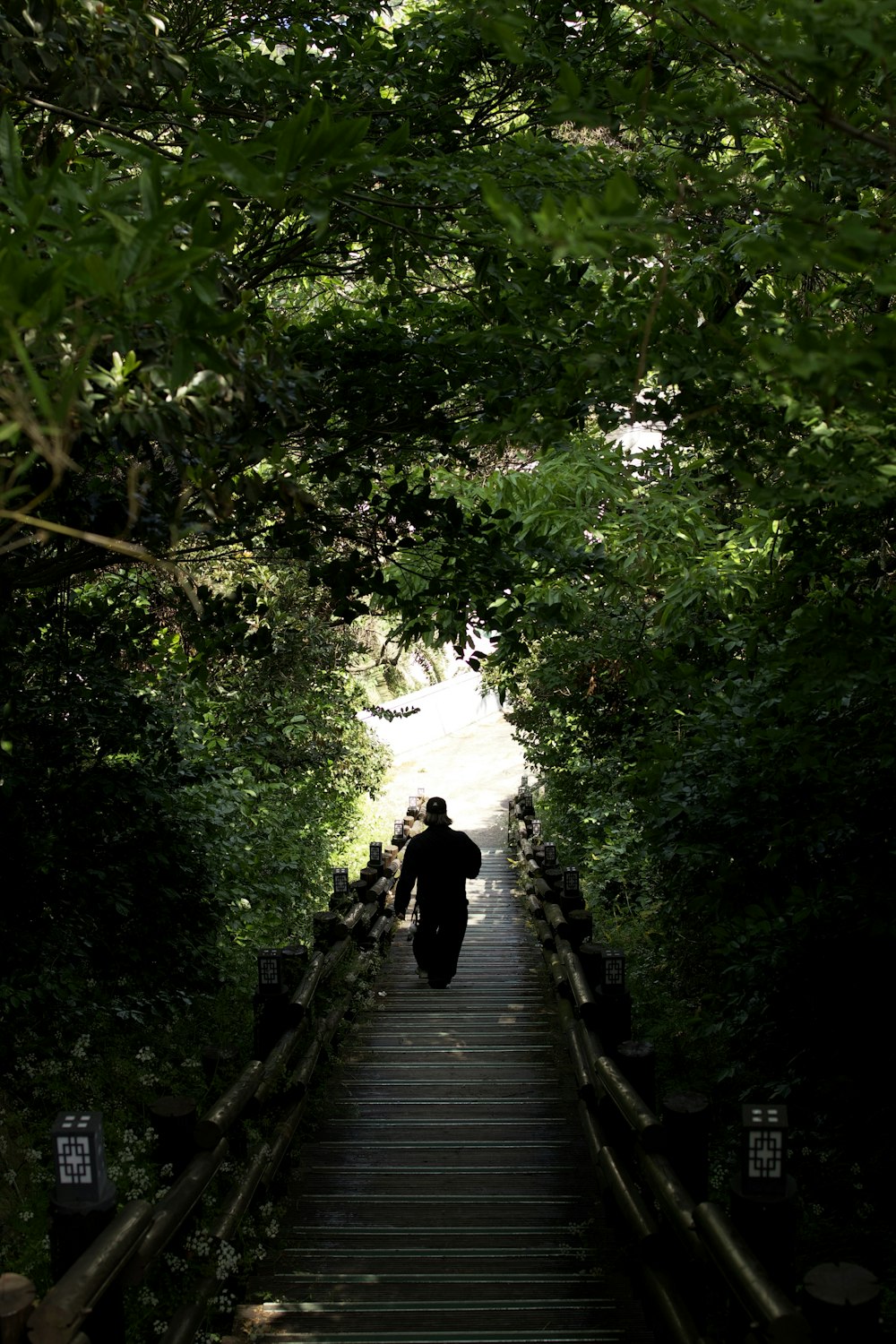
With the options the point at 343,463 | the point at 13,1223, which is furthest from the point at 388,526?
the point at 13,1223

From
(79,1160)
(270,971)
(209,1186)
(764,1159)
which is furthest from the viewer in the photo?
(270,971)

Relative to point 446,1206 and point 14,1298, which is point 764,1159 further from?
point 446,1206

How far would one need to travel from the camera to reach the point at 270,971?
6098 mm

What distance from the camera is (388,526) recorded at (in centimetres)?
484

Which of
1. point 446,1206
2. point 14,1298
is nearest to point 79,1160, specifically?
point 14,1298

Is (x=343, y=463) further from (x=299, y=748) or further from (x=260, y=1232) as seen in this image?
(x=299, y=748)

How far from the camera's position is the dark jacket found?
7879 mm

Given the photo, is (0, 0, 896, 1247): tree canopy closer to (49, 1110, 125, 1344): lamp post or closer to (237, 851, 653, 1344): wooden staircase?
(237, 851, 653, 1344): wooden staircase

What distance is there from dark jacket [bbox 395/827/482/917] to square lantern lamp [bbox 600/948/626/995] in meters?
1.63

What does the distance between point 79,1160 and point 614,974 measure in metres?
3.67

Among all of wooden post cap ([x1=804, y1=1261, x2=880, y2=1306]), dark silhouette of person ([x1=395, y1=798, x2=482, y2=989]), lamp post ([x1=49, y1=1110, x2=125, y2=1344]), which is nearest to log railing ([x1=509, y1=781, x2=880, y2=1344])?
wooden post cap ([x1=804, y1=1261, x2=880, y2=1306])

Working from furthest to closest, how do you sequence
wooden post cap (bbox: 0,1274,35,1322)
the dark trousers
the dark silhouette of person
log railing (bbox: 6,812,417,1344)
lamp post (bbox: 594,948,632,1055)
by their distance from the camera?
the dark trousers
the dark silhouette of person
lamp post (bbox: 594,948,632,1055)
log railing (bbox: 6,812,417,1344)
wooden post cap (bbox: 0,1274,35,1322)

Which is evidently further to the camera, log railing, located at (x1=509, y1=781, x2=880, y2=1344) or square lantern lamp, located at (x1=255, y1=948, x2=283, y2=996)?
square lantern lamp, located at (x1=255, y1=948, x2=283, y2=996)

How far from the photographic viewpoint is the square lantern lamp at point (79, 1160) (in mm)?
3166
